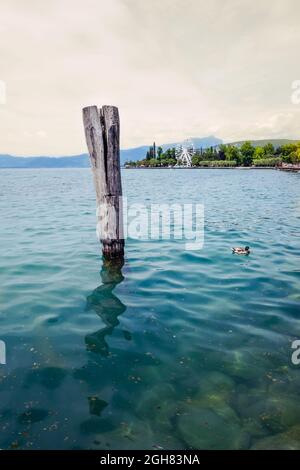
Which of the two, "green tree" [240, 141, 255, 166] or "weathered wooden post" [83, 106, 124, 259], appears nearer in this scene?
"weathered wooden post" [83, 106, 124, 259]

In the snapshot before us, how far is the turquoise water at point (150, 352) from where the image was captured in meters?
4.26

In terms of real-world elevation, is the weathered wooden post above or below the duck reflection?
above

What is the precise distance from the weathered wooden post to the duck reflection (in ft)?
2.90

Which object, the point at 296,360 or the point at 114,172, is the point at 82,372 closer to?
the point at 296,360

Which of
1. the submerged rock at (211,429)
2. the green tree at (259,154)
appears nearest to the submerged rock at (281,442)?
the submerged rock at (211,429)

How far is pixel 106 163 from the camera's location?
8.77 meters

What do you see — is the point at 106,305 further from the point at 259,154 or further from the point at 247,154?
the point at 247,154

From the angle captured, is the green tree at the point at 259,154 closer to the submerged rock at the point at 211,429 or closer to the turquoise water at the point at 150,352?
the turquoise water at the point at 150,352

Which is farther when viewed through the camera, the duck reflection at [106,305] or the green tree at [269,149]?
the green tree at [269,149]

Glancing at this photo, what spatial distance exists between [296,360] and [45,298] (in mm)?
5715

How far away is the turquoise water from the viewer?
4.26m

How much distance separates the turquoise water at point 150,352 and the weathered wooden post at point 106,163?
1522 mm

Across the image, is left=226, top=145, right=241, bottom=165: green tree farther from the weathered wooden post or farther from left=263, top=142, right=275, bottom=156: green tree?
the weathered wooden post

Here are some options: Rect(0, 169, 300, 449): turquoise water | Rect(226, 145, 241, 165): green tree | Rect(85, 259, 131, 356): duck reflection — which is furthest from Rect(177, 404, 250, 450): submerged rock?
Rect(226, 145, 241, 165): green tree
